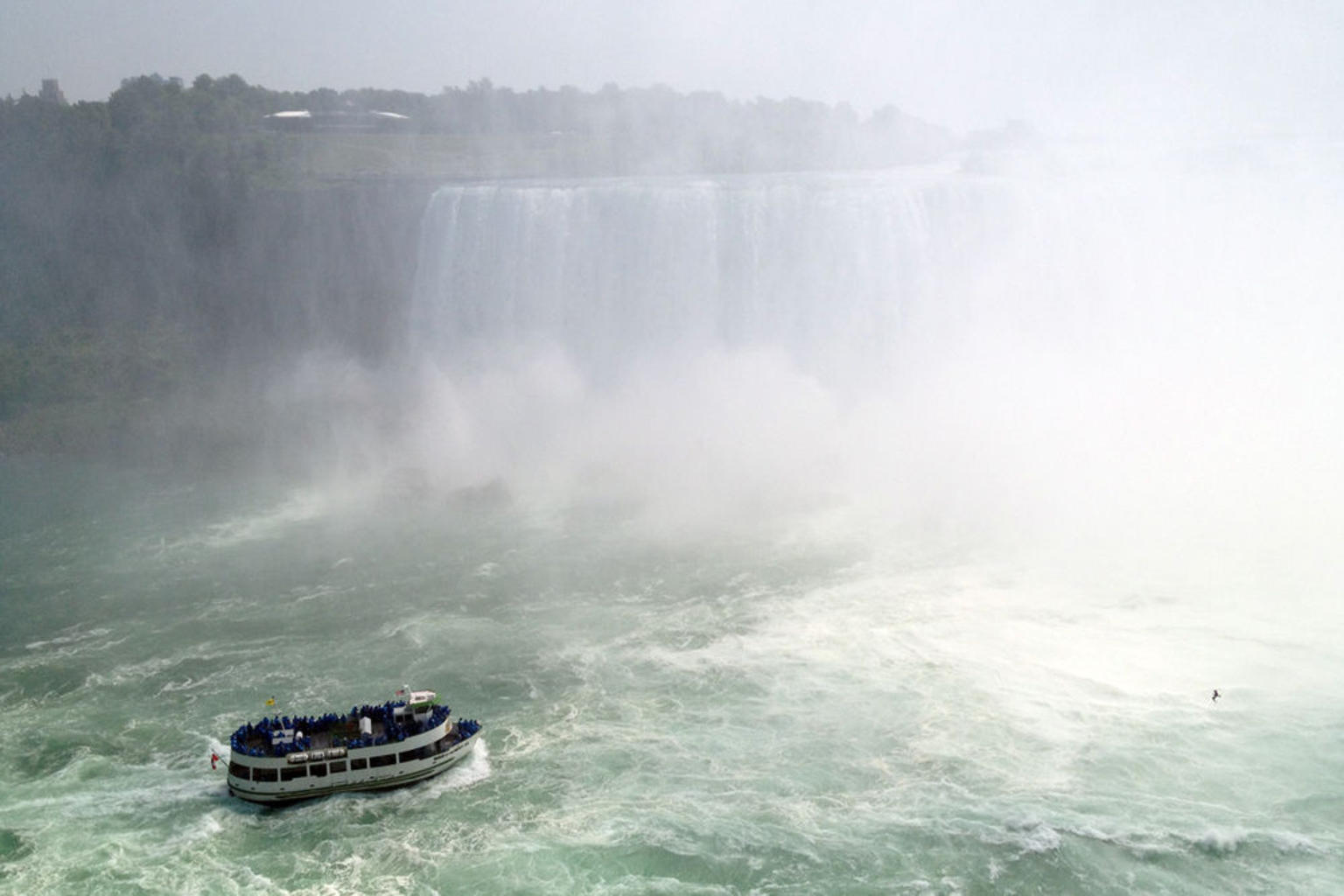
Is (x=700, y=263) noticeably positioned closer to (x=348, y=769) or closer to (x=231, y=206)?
(x=231, y=206)

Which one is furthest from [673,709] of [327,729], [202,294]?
[202,294]

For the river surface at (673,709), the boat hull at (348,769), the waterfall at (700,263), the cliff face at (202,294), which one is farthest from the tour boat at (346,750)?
the cliff face at (202,294)

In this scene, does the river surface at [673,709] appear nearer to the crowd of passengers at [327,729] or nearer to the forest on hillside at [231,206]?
the crowd of passengers at [327,729]

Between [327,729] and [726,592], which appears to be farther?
[726,592]

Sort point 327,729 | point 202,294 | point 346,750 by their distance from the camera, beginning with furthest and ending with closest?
point 202,294, point 327,729, point 346,750

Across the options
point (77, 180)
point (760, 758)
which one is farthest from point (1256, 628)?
point (77, 180)

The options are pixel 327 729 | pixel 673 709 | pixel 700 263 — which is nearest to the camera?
pixel 327 729

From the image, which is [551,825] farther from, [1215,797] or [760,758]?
[1215,797]
